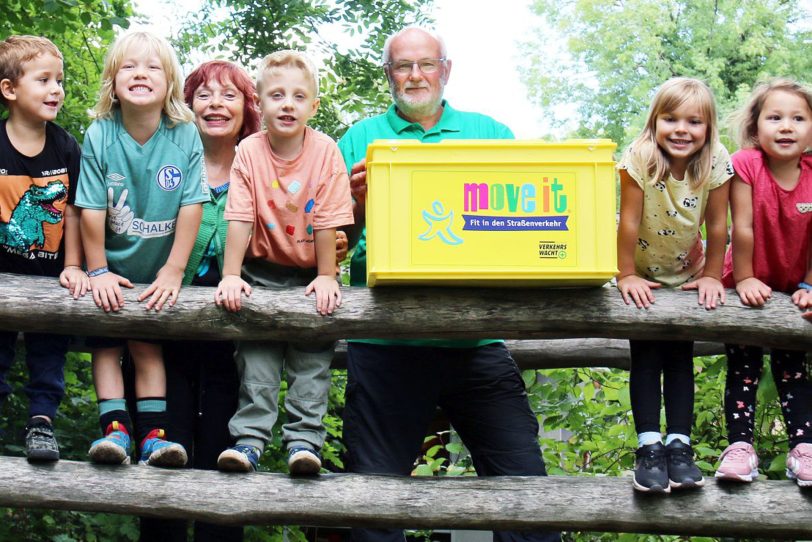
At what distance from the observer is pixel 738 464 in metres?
3.44

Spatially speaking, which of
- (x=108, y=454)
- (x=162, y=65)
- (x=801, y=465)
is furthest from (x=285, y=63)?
(x=801, y=465)

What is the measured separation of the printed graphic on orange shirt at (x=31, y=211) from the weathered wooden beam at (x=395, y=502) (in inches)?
29.9

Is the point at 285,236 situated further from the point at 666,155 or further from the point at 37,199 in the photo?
the point at 666,155

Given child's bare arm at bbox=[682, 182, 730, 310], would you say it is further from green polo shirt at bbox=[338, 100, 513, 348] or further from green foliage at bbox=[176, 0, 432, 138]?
green foliage at bbox=[176, 0, 432, 138]

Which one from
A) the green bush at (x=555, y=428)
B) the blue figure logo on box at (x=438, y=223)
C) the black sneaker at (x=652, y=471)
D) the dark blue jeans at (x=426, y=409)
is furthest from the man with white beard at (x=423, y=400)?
the green bush at (x=555, y=428)

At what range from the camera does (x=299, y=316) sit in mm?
3385

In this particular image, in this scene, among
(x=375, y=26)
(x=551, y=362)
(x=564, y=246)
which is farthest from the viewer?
(x=375, y=26)

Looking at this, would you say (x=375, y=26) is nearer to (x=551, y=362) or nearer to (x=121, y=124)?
(x=551, y=362)

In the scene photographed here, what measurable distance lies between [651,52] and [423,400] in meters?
19.2

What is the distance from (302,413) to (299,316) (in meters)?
0.34

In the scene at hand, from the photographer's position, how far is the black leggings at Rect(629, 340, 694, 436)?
3.43m

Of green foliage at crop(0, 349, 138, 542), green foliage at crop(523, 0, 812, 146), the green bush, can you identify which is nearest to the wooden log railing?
the green bush

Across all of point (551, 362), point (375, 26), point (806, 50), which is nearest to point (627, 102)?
point (806, 50)

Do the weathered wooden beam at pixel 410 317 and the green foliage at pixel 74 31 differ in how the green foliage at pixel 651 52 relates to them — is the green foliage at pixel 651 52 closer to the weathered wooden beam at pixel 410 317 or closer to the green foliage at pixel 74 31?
the green foliage at pixel 74 31
